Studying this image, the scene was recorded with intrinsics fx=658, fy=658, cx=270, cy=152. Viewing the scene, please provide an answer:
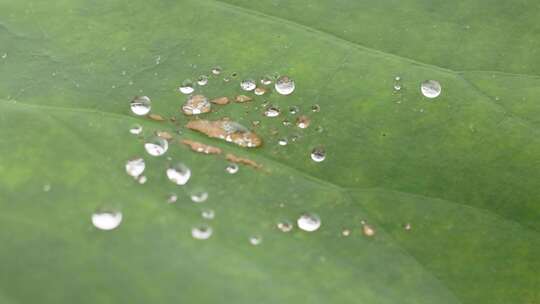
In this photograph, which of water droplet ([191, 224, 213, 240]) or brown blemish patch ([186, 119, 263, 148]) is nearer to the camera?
water droplet ([191, 224, 213, 240])

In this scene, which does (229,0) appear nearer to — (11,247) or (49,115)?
(49,115)

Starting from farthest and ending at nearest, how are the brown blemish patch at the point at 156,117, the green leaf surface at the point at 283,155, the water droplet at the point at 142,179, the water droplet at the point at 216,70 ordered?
the water droplet at the point at 216,70, the brown blemish patch at the point at 156,117, the water droplet at the point at 142,179, the green leaf surface at the point at 283,155

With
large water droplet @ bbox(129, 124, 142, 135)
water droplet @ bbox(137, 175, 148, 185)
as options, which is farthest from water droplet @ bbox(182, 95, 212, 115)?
water droplet @ bbox(137, 175, 148, 185)

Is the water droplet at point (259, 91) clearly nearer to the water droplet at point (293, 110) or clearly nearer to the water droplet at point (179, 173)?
the water droplet at point (293, 110)

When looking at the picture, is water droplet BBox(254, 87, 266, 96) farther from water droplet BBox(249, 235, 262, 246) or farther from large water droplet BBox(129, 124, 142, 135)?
water droplet BBox(249, 235, 262, 246)

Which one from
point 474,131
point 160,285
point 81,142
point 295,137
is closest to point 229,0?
point 295,137

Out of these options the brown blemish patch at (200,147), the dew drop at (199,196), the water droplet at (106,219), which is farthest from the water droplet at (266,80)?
the water droplet at (106,219)

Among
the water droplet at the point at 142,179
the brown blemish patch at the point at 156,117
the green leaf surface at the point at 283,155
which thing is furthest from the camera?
the brown blemish patch at the point at 156,117
